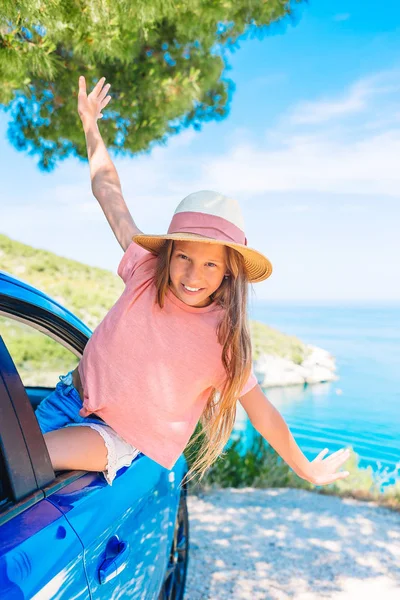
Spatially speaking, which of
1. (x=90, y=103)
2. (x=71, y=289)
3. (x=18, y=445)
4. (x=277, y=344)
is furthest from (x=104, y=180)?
(x=71, y=289)

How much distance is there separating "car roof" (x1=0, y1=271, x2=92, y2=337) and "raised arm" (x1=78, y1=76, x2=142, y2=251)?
1.21ft

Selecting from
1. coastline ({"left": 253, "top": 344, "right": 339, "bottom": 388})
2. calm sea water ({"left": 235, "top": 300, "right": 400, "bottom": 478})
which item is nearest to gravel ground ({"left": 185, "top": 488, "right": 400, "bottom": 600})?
calm sea water ({"left": 235, "top": 300, "right": 400, "bottom": 478})

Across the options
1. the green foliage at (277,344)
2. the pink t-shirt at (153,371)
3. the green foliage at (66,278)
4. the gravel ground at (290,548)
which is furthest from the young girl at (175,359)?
the green foliage at (277,344)

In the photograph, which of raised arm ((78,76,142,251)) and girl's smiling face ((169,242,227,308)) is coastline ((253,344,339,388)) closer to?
raised arm ((78,76,142,251))

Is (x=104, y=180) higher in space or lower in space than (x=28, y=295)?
higher

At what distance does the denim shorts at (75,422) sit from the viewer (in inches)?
70.6

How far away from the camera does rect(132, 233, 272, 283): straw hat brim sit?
1922mm

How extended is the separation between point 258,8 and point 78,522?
4.47 metres

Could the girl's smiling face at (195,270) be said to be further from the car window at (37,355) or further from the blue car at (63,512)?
the car window at (37,355)

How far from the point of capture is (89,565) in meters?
1.45

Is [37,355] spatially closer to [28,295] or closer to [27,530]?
[28,295]

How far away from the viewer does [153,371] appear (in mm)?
1895

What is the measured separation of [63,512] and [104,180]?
1.32 meters

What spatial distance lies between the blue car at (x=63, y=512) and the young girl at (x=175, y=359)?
0.13 m
